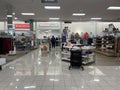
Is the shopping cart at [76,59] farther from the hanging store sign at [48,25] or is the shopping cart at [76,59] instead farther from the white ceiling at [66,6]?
the hanging store sign at [48,25]

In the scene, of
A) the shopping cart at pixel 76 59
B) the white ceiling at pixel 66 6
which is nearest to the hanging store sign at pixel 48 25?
the white ceiling at pixel 66 6

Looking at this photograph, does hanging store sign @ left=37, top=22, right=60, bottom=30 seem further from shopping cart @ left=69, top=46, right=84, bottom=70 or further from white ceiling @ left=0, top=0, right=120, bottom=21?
shopping cart @ left=69, top=46, right=84, bottom=70

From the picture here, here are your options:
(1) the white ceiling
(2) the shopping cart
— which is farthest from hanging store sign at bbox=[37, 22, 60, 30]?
(2) the shopping cart

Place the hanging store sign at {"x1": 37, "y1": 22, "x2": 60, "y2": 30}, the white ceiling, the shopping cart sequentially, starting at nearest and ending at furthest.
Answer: the shopping cart
the white ceiling
the hanging store sign at {"x1": 37, "y1": 22, "x2": 60, "y2": 30}

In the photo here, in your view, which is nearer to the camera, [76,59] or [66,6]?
[76,59]

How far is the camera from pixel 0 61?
23.6 ft

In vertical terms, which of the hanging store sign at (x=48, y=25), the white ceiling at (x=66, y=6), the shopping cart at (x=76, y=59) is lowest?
the shopping cart at (x=76, y=59)

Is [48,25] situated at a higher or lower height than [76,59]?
higher

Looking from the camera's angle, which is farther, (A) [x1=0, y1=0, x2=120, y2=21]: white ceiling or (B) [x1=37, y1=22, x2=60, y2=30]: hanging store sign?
(B) [x1=37, y1=22, x2=60, y2=30]: hanging store sign

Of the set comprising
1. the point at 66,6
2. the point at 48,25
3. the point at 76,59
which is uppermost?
the point at 66,6

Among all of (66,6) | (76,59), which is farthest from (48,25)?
(76,59)

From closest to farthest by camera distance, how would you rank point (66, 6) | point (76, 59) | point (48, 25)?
point (76, 59)
point (66, 6)
point (48, 25)

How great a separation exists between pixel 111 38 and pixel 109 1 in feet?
12.3

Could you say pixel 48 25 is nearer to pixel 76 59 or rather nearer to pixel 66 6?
pixel 66 6
